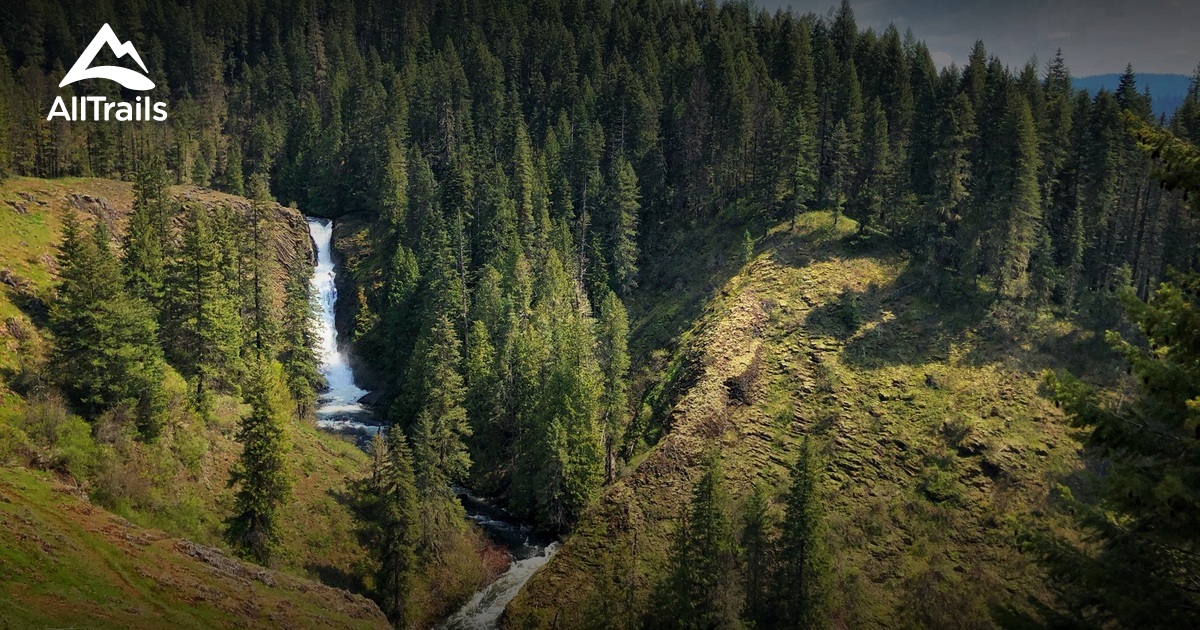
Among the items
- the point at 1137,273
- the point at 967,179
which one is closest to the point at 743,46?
the point at 967,179

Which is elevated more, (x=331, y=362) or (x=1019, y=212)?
(x=1019, y=212)

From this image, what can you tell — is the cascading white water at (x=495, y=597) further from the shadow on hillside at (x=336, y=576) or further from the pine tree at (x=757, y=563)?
the pine tree at (x=757, y=563)

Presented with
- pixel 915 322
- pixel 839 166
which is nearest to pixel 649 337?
pixel 915 322

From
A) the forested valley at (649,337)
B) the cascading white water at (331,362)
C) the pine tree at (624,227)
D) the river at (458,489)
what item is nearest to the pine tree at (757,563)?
the forested valley at (649,337)

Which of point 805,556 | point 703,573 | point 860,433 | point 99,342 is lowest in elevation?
point 703,573

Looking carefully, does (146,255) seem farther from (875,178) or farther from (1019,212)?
(1019,212)

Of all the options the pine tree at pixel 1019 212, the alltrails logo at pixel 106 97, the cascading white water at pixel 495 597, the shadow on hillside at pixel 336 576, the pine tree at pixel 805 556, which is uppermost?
the alltrails logo at pixel 106 97

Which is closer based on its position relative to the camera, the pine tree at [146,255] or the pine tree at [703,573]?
the pine tree at [703,573]
